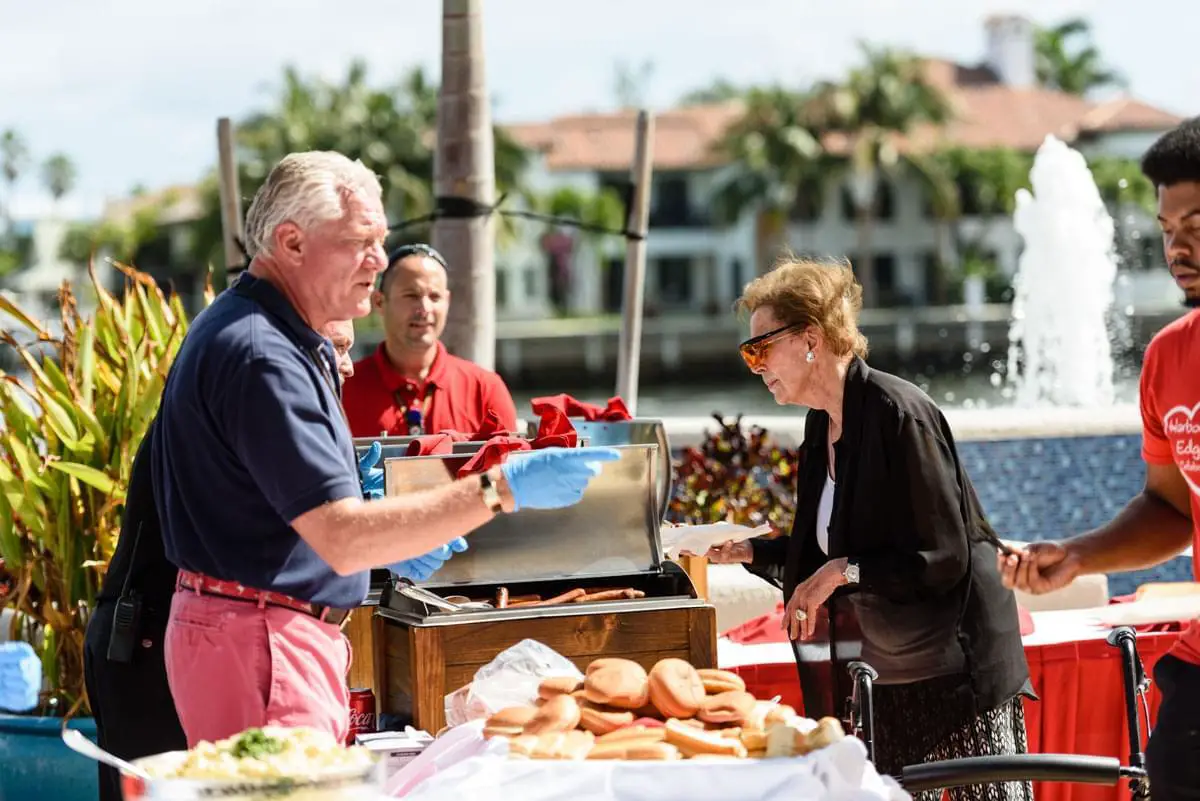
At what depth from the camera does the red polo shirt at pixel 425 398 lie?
5422 mm

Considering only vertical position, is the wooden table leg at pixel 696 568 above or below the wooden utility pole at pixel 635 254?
below

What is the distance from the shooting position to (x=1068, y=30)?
286 ft

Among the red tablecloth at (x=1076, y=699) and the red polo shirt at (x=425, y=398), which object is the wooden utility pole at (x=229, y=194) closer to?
the red polo shirt at (x=425, y=398)

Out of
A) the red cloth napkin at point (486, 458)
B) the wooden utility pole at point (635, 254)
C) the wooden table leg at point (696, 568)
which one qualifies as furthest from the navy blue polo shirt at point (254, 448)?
the wooden utility pole at point (635, 254)

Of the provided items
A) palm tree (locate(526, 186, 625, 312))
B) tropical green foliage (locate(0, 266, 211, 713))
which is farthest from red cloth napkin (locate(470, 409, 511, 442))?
palm tree (locate(526, 186, 625, 312))

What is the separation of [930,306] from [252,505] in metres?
62.3

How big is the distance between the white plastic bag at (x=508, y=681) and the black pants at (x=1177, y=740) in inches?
43.8

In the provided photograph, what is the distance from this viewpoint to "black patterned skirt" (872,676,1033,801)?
3.84 meters

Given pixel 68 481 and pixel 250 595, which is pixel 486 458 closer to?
pixel 250 595

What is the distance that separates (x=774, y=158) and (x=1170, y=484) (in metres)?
59.9

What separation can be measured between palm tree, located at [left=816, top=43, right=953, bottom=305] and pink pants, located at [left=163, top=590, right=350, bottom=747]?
58115mm

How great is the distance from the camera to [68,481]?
16.1ft

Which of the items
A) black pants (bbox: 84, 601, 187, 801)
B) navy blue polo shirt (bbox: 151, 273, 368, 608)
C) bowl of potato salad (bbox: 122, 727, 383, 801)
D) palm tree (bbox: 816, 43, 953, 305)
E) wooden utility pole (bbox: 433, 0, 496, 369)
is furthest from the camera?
palm tree (bbox: 816, 43, 953, 305)

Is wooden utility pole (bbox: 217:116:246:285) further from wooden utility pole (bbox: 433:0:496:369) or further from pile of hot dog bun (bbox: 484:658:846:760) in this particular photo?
pile of hot dog bun (bbox: 484:658:846:760)
